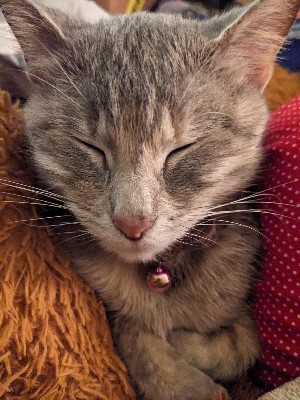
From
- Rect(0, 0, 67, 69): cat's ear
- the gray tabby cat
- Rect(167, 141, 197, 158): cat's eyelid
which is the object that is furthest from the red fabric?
Rect(0, 0, 67, 69): cat's ear

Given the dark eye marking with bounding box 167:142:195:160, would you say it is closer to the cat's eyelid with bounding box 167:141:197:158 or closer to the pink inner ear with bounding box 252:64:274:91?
the cat's eyelid with bounding box 167:141:197:158

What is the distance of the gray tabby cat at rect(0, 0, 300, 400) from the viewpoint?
0.75m

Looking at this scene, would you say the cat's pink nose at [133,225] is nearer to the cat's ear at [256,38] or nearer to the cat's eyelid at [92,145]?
the cat's eyelid at [92,145]

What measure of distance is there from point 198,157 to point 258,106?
6.5 inches

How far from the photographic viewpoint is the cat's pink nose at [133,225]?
2.30 feet

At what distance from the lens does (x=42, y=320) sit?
77 cm

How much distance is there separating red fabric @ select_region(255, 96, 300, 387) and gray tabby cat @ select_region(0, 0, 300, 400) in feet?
0.12

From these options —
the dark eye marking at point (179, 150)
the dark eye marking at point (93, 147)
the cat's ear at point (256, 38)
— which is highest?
the cat's ear at point (256, 38)

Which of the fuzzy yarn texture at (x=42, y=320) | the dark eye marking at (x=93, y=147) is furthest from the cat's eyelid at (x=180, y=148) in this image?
the fuzzy yarn texture at (x=42, y=320)

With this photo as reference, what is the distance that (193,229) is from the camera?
0.85m

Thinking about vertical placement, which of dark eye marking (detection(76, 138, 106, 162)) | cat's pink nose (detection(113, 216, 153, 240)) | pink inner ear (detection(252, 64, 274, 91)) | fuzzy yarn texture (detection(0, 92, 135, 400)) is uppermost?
pink inner ear (detection(252, 64, 274, 91))

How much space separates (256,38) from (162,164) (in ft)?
0.90

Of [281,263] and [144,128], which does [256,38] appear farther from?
[281,263]

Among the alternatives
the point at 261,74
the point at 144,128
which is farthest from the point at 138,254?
the point at 261,74
